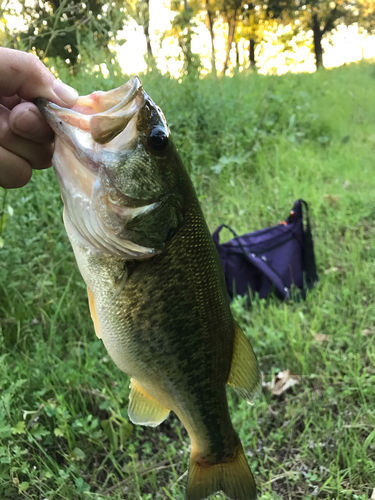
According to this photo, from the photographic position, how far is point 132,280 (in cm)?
107

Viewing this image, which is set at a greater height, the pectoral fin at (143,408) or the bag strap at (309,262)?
the bag strap at (309,262)

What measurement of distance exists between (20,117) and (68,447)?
1498 millimetres

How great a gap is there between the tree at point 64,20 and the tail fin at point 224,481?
1954 millimetres

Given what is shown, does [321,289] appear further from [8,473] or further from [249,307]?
[8,473]

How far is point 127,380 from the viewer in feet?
6.58

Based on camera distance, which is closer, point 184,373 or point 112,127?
point 112,127

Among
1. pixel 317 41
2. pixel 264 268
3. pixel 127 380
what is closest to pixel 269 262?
pixel 264 268

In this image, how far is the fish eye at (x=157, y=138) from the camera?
40.0 inches

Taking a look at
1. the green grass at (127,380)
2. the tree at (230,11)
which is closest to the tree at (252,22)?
the tree at (230,11)

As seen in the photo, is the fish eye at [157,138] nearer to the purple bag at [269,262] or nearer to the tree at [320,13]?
the purple bag at [269,262]

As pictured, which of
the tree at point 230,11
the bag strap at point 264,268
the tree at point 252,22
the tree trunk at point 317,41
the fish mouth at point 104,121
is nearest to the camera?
the fish mouth at point 104,121


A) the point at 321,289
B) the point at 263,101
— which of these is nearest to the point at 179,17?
the point at 263,101

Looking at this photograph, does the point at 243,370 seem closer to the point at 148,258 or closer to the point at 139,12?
the point at 148,258

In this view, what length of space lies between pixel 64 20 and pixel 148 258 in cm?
171
